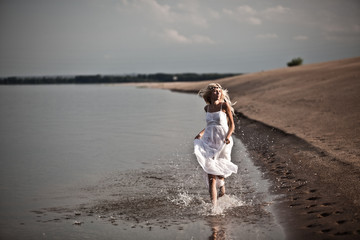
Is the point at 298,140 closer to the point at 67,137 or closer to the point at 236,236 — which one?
the point at 236,236

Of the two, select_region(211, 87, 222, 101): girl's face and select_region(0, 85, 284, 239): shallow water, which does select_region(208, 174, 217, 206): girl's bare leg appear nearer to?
select_region(0, 85, 284, 239): shallow water

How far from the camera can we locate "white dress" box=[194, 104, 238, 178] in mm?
8125

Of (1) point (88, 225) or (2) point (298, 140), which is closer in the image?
(1) point (88, 225)

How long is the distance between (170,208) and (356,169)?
4071mm

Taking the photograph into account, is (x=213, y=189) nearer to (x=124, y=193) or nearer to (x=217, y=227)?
(x=217, y=227)

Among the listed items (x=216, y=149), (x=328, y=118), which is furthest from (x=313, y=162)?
(x=328, y=118)

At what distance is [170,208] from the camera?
8.44m

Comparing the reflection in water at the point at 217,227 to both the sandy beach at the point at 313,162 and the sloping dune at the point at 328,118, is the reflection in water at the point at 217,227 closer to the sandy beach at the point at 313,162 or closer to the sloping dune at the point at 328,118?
the sandy beach at the point at 313,162

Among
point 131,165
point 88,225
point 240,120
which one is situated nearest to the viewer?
point 88,225

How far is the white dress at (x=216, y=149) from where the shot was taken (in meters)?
8.12

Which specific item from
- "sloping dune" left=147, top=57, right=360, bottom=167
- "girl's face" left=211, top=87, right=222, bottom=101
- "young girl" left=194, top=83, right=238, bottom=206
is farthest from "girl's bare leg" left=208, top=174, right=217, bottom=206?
"sloping dune" left=147, top=57, right=360, bottom=167

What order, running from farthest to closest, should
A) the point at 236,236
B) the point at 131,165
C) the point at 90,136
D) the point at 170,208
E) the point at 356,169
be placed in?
the point at 90,136
the point at 131,165
the point at 356,169
the point at 170,208
the point at 236,236

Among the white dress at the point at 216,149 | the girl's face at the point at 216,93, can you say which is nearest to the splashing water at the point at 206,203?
the white dress at the point at 216,149

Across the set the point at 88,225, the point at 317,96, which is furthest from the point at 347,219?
the point at 317,96
